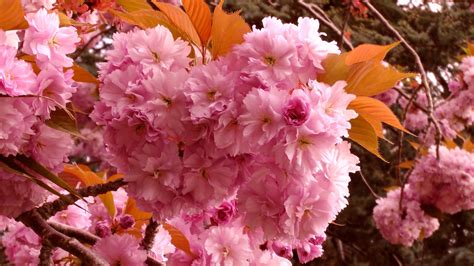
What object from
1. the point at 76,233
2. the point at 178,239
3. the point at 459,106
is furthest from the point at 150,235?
the point at 459,106

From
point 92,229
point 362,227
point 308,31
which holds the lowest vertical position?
point 362,227

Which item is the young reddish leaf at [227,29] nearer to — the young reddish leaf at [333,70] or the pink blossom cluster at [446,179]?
the young reddish leaf at [333,70]

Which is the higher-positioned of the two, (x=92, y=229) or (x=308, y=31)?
(x=308, y=31)

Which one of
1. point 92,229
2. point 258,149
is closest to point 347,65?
point 258,149

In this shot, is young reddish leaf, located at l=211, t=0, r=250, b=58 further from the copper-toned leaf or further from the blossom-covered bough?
the copper-toned leaf

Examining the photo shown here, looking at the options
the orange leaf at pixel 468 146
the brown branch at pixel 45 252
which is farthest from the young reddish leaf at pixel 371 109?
the orange leaf at pixel 468 146

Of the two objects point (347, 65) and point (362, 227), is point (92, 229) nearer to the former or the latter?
point (347, 65)

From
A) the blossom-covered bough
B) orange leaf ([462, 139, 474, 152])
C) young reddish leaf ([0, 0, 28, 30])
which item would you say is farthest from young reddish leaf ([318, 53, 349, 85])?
orange leaf ([462, 139, 474, 152])
